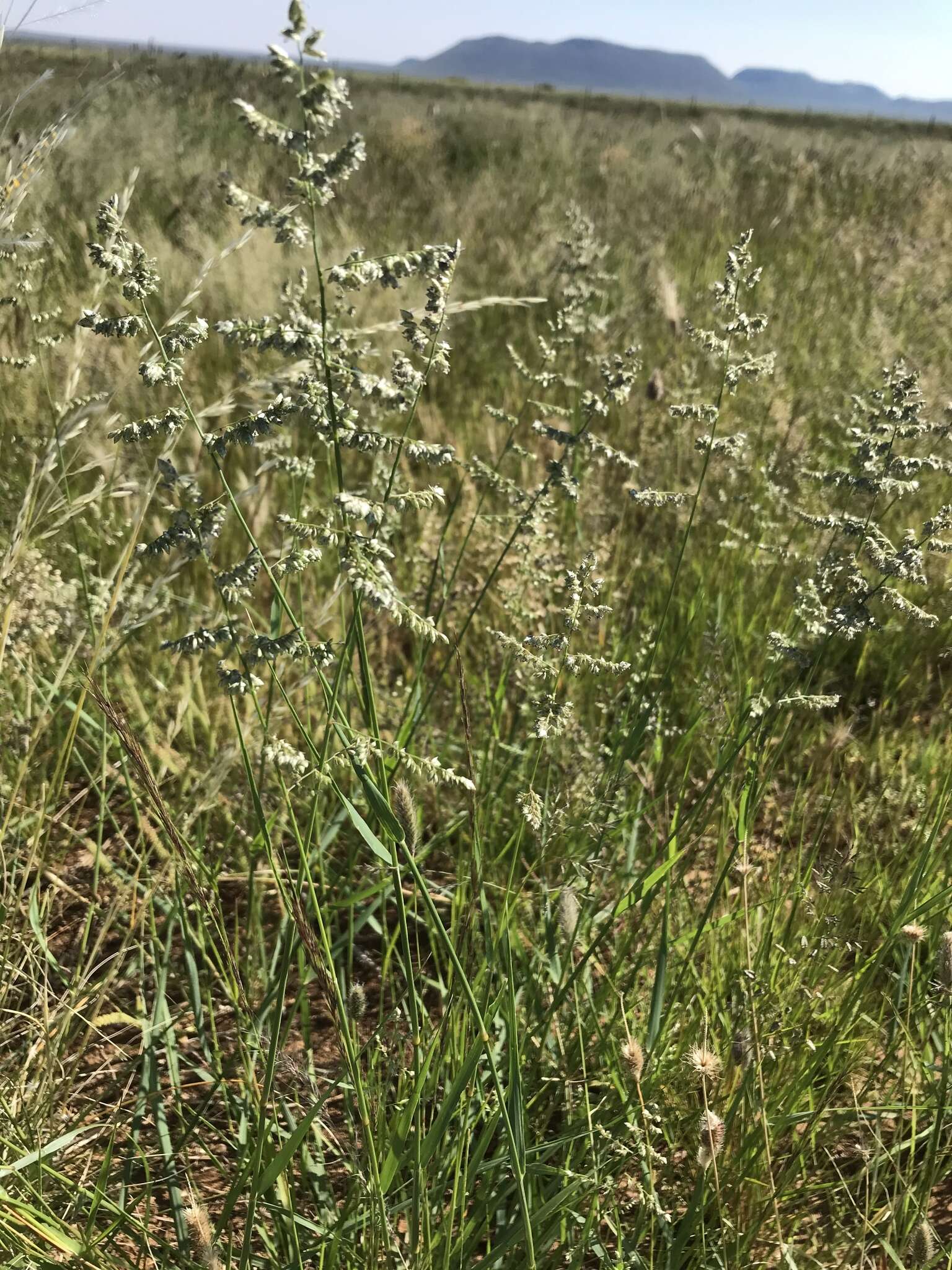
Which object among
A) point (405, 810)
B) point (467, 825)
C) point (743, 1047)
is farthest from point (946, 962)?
point (467, 825)

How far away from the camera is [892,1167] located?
1373 millimetres

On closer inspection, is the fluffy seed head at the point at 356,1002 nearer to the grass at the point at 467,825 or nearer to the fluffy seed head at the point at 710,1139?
the grass at the point at 467,825

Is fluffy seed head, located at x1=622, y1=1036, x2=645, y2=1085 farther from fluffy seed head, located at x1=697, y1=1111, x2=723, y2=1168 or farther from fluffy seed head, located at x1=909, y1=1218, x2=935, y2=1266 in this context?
fluffy seed head, located at x1=909, y1=1218, x2=935, y2=1266

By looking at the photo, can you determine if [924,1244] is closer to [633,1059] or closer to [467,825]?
[633,1059]

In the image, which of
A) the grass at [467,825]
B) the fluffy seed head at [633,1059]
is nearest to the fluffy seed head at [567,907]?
the grass at [467,825]

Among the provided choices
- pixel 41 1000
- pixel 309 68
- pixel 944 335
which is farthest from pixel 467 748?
pixel 944 335

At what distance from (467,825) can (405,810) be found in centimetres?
97

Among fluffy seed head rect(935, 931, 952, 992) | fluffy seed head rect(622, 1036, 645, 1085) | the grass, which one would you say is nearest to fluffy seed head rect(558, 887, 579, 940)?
the grass

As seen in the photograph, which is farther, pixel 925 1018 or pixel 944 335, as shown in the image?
pixel 944 335

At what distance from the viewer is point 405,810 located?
0.94 m

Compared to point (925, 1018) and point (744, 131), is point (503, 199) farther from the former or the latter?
point (744, 131)

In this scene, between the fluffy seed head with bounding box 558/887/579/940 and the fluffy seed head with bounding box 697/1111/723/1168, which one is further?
the fluffy seed head with bounding box 558/887/579/940

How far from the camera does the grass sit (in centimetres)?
103

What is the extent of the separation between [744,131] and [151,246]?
13064 mm
